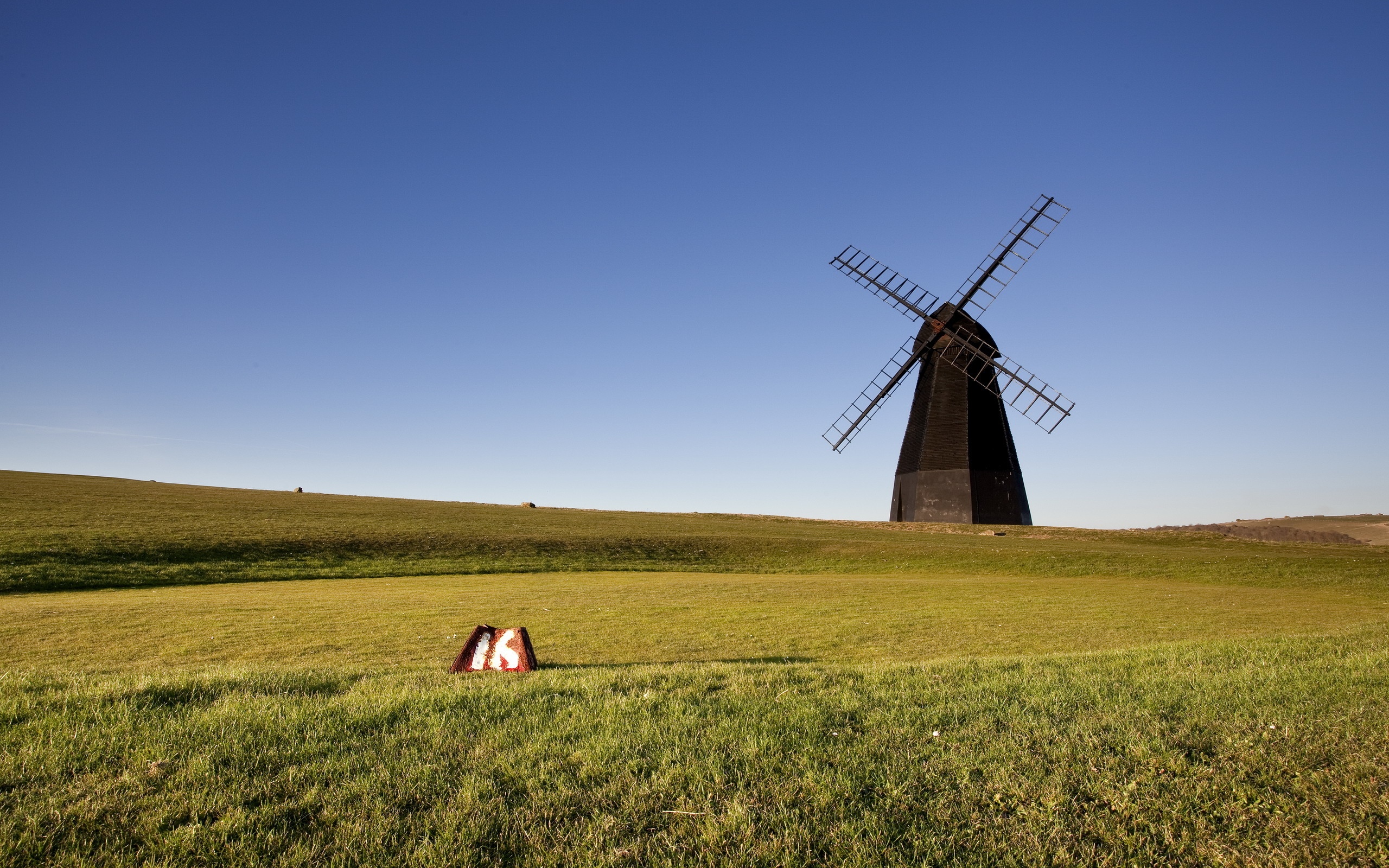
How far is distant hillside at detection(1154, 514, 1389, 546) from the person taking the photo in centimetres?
5762

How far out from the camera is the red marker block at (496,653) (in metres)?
8.22

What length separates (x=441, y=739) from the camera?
5.27m

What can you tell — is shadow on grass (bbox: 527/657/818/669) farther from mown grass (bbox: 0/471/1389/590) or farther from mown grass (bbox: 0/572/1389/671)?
mown grass (bbox: 0/471/1389/590)

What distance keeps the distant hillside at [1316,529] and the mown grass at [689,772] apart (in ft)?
166

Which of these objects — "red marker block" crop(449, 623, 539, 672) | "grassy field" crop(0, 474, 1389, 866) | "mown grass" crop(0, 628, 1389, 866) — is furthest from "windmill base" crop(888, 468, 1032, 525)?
"red marker block" crop(449, 623, 539, 672)

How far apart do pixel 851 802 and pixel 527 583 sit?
20.9 meters

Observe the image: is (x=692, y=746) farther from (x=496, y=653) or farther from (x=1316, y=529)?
(x=1316, y=529)

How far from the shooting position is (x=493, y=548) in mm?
33406

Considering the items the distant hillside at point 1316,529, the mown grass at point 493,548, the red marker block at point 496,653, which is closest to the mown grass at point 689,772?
the red marker block at point 496,653

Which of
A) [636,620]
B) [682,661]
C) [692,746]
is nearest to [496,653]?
[682,661]

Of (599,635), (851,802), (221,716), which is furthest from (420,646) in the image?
(851,802)

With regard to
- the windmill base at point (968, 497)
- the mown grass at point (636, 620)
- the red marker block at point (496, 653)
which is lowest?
the mown grass at point (636, 620)

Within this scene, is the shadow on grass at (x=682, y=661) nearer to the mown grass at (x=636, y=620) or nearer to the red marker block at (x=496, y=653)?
the mown grass at (x=636, y=620)

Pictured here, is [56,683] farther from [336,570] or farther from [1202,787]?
[336,570]
